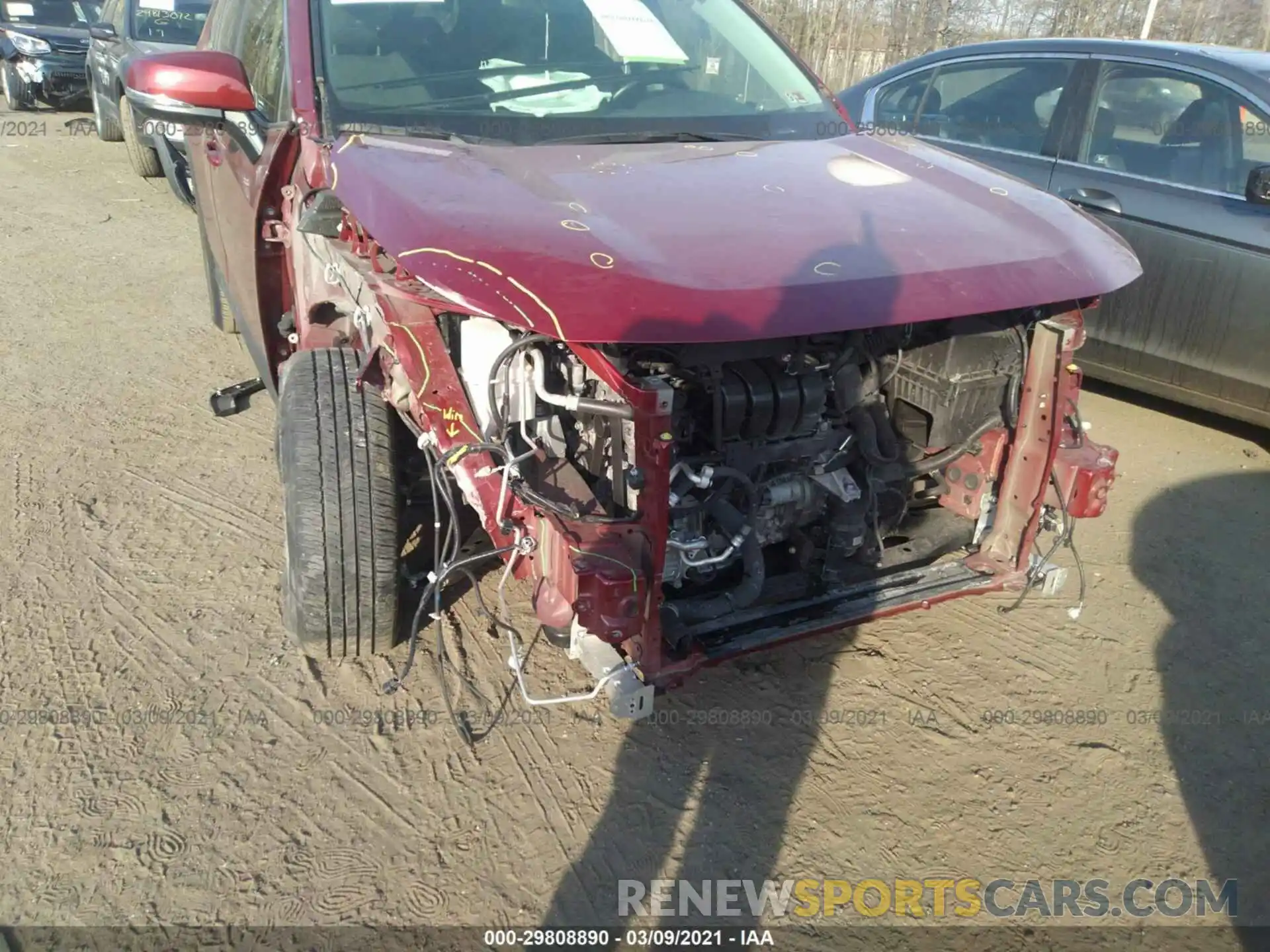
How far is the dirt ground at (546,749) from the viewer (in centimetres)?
227

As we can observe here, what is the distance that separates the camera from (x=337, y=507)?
8.68 ft

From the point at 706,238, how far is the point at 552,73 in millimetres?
1267

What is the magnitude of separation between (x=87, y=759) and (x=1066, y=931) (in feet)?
8.08

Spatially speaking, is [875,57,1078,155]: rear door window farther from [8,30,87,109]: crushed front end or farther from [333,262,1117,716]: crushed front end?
[8,30,87,109]: crushed front end

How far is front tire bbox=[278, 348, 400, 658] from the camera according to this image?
2.64m

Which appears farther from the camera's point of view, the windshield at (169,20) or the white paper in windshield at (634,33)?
the windshield at (169,20)

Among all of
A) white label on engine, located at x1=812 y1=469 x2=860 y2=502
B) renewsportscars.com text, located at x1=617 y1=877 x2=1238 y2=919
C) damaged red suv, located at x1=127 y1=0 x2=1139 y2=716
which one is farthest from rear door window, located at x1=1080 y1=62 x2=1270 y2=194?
renewsportscars.com text, located at x1=617 y1=877 x2=1238 y2=919

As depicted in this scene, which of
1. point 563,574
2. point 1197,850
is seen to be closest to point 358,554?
point 563,574

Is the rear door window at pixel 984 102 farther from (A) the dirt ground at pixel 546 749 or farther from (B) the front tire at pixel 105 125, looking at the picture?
(B) the front tire at pixel 105 125

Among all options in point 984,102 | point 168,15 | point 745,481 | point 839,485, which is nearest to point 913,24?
point 984,102

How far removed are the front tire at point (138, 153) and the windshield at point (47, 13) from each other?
15.7 ft

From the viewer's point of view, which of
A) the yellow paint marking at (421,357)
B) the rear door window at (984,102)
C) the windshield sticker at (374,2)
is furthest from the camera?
the rear door window at (984,102)

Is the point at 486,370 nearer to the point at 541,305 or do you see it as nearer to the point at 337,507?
the point at 541,305

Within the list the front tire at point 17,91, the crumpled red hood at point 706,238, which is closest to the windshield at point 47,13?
the front tire at point 17,91
